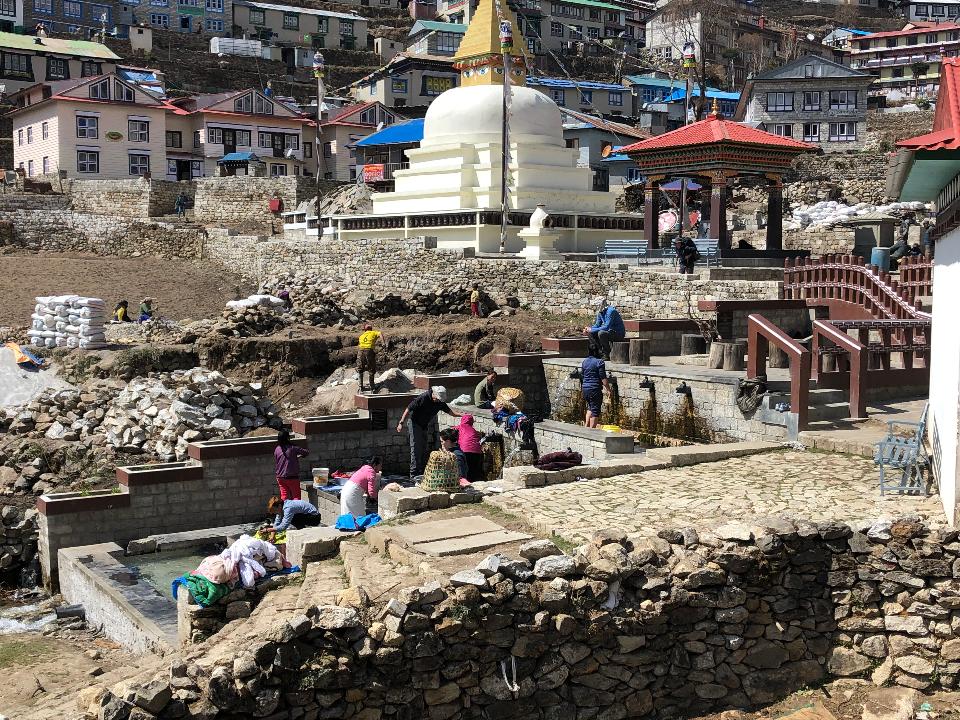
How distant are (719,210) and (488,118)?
1031cm

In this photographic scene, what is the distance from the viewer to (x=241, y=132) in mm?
54938

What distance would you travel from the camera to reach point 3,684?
1092 centimetres

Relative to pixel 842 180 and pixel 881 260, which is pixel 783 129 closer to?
pixel 842 180

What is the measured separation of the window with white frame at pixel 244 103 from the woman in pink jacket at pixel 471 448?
43.2m

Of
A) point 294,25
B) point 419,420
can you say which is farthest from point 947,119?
point 294,25

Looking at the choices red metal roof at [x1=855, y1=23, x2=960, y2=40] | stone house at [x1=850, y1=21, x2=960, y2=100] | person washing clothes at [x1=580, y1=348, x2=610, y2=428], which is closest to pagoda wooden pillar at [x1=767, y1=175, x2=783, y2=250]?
person washing clothes at [x1=580, y1=348, x2=610, y2=428]

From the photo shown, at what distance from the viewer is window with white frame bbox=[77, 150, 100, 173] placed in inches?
1939

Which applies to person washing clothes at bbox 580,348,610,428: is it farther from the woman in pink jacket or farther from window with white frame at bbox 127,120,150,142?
window with white frame at bbox 127,120,150,142

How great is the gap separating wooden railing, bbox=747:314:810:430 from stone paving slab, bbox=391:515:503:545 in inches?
213

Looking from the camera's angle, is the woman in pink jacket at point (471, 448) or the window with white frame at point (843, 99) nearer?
the woman in pink jacket at point (471, 448)

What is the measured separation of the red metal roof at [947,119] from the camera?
9.36 meters

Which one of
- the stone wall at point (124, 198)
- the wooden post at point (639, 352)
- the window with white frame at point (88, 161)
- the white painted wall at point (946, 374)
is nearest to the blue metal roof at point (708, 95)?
the stone wall at point (124, 198)

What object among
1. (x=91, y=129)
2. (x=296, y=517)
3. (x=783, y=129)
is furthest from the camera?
(x=783, y=129)

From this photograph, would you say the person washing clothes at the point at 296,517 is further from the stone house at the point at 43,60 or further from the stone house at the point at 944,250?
the stone house at the point at 43,60
